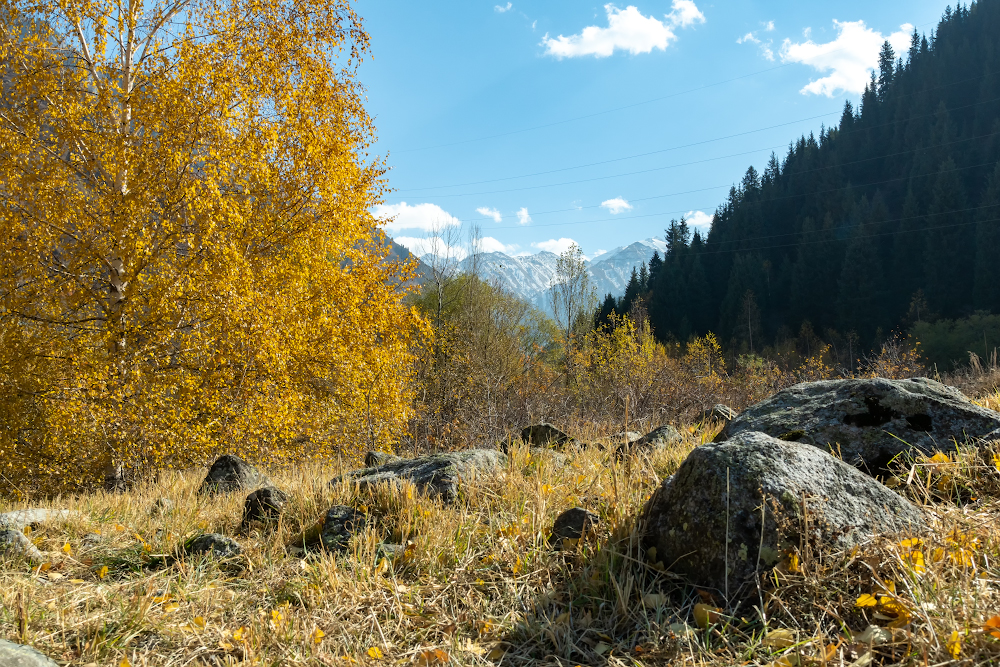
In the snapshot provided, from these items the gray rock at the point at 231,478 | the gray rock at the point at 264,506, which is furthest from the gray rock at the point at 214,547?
the gray rock at the point at 231,478

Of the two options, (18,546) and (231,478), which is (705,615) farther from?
(231,478)

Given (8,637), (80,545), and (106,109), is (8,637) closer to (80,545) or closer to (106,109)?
(80,545)

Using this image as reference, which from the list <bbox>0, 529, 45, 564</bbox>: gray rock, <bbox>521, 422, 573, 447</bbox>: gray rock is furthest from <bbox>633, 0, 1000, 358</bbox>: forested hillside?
<bbox>0, 529, 45, 564</bbox>: gray rock

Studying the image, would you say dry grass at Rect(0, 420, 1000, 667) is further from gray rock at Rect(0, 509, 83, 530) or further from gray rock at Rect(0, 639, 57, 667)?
gray rock at Rect(0, 509, 83, 530)

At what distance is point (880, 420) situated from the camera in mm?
3119

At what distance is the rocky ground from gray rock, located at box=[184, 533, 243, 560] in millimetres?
14

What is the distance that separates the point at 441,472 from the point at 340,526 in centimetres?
76

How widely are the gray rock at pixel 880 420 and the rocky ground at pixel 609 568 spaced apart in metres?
0.01

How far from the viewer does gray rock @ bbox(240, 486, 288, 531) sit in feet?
11.6

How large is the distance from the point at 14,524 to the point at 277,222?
214 inches

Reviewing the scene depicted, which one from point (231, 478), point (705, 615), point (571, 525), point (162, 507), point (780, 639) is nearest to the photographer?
point (780, 639)

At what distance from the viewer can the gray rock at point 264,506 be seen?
3.55m

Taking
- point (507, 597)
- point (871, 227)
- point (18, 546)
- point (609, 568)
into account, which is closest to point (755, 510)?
point (609, 568)

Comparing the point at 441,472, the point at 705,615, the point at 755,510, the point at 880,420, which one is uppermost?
the point at 880,420
